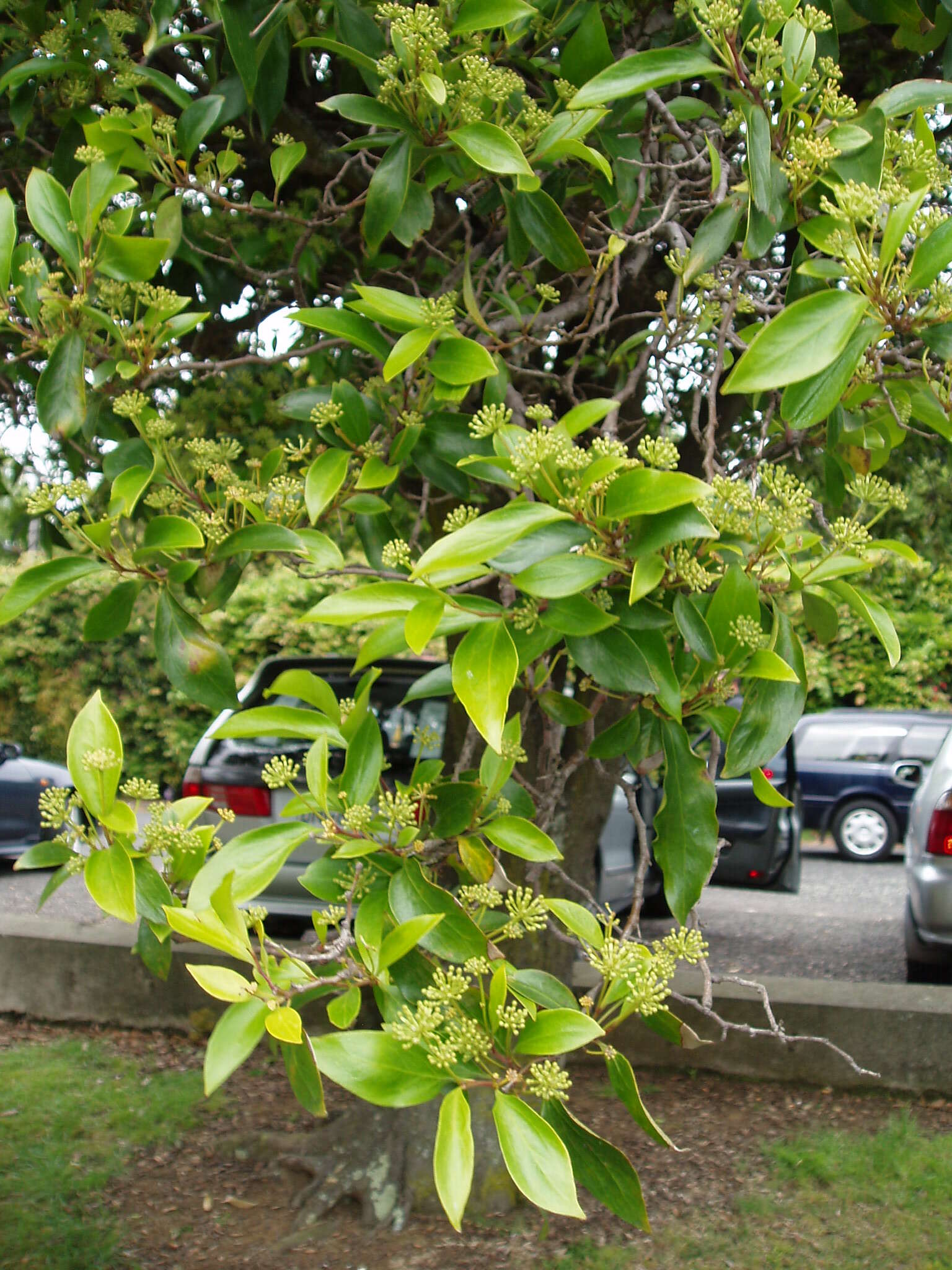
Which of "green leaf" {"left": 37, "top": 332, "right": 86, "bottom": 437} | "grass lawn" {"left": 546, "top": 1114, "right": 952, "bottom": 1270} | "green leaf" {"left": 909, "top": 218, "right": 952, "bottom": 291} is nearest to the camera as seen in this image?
"green leaf" {"left": 909, "top": 218, "right": 952, "bottom": 291}

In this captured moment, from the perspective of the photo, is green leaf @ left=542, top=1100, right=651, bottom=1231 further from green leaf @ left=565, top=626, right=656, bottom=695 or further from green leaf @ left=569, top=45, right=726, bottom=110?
green leaf @ left=569, top=45, right=726, bottom=110

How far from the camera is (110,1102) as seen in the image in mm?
4414

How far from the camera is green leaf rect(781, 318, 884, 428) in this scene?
47.8 inches

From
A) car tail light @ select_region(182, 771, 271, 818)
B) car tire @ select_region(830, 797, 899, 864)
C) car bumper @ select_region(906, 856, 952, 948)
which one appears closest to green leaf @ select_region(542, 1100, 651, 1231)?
car tail light @ select_region(182, 771, 271, 818)

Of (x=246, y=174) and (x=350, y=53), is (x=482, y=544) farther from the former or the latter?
(x=246, y=174)

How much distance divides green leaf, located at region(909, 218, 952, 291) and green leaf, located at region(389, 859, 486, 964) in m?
0.93

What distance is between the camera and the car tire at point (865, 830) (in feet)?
42.1

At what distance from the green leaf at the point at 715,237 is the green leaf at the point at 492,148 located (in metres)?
0.31

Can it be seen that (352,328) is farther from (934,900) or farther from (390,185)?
(934,900)

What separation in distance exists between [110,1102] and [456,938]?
11.9ft

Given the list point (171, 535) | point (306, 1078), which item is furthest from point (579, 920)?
point (171, 535)

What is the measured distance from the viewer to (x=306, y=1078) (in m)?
1.37

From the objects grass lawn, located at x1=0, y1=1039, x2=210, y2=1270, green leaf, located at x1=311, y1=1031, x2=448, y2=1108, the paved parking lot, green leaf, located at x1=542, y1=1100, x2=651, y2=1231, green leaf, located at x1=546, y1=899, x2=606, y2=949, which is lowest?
the paved parking lot

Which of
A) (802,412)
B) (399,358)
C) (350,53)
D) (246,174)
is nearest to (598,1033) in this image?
(802,412)
